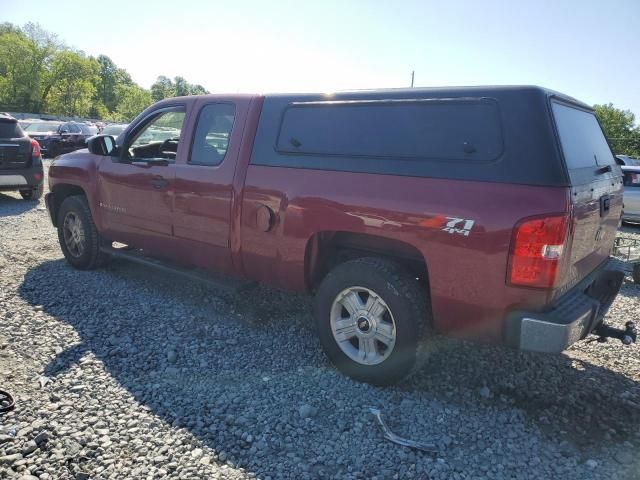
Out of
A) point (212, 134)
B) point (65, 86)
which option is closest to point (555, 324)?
point (212, 134)

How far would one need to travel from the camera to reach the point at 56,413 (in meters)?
2.93

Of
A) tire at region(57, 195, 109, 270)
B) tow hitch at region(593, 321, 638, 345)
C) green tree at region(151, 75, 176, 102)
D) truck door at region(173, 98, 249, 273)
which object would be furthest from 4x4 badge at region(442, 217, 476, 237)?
green tree at region(151, 75, 176, 102)

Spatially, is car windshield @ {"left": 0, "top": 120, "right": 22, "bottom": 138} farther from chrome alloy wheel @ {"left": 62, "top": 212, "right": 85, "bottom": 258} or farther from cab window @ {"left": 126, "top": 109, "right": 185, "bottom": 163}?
cab window @ {"left": 126, "top": 109, "right": 185, "bottom": 163}

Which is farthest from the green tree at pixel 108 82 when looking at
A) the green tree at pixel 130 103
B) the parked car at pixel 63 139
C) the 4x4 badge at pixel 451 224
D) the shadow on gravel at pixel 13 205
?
the 4x4 badge at pixel 451 224

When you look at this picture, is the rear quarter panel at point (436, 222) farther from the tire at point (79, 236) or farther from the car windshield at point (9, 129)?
the car windshield at point (9, 129)

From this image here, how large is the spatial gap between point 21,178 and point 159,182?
6719 mm

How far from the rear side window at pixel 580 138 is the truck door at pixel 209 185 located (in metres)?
2.35

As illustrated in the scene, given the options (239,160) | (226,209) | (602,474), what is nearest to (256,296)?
(226,209)

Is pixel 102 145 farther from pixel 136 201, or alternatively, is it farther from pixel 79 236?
pixel 79 236

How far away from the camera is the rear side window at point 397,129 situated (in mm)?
2889

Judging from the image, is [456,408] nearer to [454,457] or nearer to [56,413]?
[454,457]

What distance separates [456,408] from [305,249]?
149cm

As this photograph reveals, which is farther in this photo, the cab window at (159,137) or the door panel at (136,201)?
the cab window at (159,137)

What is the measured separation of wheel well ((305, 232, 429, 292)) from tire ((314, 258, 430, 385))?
11 centimetres
